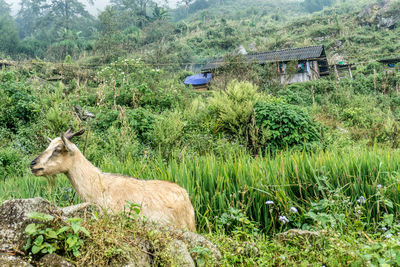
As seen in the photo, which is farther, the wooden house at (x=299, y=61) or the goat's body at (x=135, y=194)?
the wooden house at (x=299, y=61)

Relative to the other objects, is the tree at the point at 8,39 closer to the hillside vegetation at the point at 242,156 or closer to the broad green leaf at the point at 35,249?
the hillside vegetation at the point at 242,156

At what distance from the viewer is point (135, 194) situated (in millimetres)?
2887

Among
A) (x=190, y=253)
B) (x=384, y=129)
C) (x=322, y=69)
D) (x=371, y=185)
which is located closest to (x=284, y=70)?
(x=322, y=69)

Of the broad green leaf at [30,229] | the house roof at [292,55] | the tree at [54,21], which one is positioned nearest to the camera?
the broad green leaf at [30,229]

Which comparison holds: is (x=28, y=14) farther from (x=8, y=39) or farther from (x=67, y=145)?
(x=67, y=145)

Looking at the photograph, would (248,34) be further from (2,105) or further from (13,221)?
(13,221)

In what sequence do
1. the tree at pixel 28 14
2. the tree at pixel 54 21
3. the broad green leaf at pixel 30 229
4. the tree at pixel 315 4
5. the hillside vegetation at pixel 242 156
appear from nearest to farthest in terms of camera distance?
the broad green leaf at pixel 30 229 < the hillside vegetation at pixel 242 156 < the tree at pixel 54 21 < the tree at pixel 28 14 < the tree at pixel 315 4

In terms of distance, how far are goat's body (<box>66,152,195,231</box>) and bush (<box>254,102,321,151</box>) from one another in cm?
506

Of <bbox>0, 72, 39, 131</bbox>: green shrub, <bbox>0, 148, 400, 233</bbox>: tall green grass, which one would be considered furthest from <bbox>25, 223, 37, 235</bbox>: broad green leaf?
<bbox>0, 72, 39, 131</bbox>: green shrub

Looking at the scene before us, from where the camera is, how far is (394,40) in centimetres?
3709

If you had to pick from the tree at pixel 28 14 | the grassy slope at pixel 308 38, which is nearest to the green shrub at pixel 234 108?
the grassy slope at pixel 308 38

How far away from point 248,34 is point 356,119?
43145mm

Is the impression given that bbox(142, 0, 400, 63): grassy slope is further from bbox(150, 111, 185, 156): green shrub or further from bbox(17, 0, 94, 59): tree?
bbox(150, 111, 185, 156): green shrub

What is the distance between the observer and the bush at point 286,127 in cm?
776
